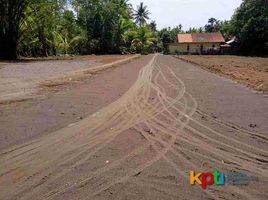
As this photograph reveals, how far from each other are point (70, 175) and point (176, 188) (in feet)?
4.74

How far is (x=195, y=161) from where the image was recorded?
5.33 m

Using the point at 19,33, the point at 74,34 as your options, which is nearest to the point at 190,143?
the point at 19,33

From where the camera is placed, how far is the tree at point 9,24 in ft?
111

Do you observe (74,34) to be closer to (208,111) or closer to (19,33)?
(19,33)

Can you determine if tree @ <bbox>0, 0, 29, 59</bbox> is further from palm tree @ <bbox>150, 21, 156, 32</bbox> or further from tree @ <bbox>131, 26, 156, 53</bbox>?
palm tree @ <bbox>150, 21, 156, 32</bbox>

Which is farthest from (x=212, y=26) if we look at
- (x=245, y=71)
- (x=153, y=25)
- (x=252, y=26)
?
(x=245, y=71)

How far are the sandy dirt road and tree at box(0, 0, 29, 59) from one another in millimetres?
28833

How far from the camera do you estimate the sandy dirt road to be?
14.0ft

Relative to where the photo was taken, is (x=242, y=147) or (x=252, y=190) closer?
(x=252, y=190)

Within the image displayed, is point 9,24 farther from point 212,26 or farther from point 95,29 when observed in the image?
point 212,26

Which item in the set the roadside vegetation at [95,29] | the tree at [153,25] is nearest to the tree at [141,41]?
the roadside vegetation at [95,29]

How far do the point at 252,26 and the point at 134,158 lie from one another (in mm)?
58746

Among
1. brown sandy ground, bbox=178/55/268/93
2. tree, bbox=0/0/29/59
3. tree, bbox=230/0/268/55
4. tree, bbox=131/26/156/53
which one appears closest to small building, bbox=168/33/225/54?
tree, bbox=131/26/156/53

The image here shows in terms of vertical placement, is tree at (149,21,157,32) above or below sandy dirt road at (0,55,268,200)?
above
